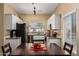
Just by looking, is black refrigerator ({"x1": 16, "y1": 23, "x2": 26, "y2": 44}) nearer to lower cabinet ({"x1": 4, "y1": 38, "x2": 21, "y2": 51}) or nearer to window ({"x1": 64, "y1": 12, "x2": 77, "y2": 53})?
lower cabinet ({"x1": 4, "y1": 38, "x2": 21, "y2": 51})

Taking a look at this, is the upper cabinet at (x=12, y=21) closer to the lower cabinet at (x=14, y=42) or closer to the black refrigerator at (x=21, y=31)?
the black refrigerator at (x=21, y=31)

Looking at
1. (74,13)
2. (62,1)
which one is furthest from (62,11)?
(62,1)

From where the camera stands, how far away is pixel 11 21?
Answer: 224 cm

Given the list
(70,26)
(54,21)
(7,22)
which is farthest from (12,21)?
(70,26)

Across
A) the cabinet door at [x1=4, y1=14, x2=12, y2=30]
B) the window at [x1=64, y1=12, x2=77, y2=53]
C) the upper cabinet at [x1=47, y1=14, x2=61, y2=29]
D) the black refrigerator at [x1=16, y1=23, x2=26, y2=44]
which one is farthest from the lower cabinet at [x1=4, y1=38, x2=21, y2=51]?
the window at [x1=64, y1=12, x2=77, y2=53]

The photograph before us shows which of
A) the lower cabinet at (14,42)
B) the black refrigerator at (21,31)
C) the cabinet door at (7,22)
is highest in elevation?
the cabinet door at (7,22)

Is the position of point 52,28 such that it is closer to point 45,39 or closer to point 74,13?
point 45,39

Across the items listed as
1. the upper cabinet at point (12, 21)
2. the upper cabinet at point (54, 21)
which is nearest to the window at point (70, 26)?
the upper cabinet at point (54, 21)

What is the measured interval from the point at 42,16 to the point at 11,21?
0.53 meters

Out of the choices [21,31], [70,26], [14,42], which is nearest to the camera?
[14,42]

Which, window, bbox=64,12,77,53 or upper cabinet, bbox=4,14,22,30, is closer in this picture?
upper cabinet, bbox=4,14,22,30

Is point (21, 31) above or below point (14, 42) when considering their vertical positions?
above

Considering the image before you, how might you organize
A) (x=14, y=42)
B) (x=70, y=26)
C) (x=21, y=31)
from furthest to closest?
(x=70, y=26) < (x=21, y=31) < (x=14, y=42)

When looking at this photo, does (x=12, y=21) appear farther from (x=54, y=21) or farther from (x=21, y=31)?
(x=54, y=21)
